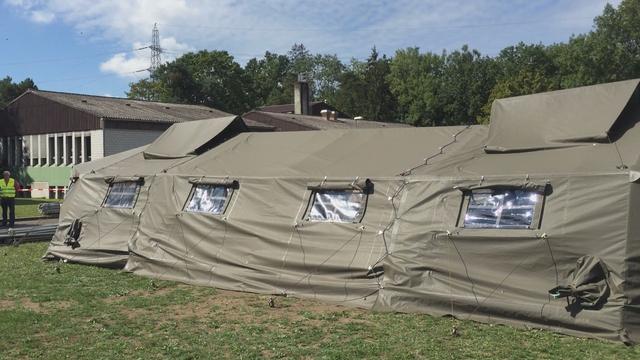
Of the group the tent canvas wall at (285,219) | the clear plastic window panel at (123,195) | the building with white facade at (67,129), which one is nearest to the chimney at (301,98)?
the building with white facade at (67,129)

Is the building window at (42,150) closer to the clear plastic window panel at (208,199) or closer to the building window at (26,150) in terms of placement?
the building window at (26,150)

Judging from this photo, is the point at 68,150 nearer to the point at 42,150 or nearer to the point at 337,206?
the point at 42,150

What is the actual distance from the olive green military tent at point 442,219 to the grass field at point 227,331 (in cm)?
36

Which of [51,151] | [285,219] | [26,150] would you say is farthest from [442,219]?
[26,150]

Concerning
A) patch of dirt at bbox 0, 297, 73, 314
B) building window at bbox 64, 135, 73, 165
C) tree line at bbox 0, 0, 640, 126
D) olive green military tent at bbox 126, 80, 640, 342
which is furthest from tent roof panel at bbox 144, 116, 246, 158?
tree line at bbox 0, 0, 640, 126

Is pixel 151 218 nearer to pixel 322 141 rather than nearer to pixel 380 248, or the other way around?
pixel 322 141

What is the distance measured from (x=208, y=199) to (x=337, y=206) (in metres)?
2.65

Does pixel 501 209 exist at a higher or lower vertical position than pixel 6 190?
higher

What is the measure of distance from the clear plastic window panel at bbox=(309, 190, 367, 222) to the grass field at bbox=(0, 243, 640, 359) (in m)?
1.32

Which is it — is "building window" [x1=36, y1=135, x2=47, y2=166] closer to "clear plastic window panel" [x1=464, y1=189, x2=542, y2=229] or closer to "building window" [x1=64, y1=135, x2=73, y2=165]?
"building window" [x1=64, y1=135, x2=73, y2=165]

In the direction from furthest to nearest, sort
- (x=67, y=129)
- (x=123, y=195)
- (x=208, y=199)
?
(x=67, y=129) < (x=123, y=195) < (x=208, y=199)

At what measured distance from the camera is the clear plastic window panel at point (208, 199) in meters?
10.4

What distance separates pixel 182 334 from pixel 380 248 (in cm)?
290

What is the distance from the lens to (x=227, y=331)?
707 cm
